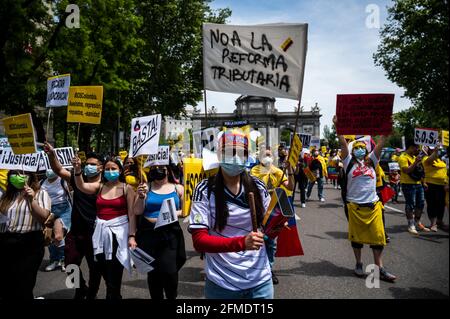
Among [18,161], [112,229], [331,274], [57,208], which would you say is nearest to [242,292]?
[112,229]

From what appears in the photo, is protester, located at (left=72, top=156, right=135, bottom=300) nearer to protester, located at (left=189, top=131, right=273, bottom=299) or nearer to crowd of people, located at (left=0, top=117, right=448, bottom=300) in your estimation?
crowd of people, located at (left=0, top=117, right=448, bottom=300)

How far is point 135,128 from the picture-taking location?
4.87 meters

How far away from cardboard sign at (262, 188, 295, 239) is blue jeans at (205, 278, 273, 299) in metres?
0.39

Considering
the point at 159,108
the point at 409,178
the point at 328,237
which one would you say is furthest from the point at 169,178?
the point at 159,108

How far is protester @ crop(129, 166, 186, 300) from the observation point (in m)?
3.76

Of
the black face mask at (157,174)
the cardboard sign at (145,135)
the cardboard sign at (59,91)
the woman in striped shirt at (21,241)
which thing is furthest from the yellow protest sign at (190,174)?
the cardboard sign at (59,91)

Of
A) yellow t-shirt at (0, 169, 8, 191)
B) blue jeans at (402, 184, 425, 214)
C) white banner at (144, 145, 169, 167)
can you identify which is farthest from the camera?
blue jeans at (402, 184, 425, 214)

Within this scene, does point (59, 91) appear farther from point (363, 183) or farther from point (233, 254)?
point (233, 254)

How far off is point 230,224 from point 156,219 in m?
1.70

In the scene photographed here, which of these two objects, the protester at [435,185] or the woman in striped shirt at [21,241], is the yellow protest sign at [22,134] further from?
the protester at [435,185]

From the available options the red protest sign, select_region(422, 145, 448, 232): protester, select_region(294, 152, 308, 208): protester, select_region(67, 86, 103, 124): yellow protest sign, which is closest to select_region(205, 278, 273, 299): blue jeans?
the red protest sign

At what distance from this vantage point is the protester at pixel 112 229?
397cm

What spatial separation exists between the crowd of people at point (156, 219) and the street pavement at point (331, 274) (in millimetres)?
306
